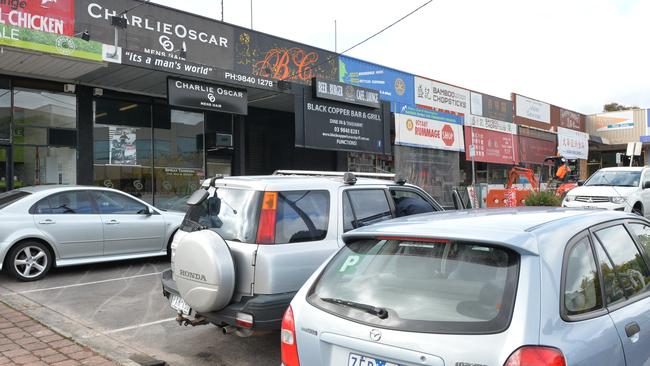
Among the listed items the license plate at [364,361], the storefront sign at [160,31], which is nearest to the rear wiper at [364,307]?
the license plate at [364,361]

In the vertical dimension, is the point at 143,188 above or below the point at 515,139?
below

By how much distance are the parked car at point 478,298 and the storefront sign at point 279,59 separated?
1208cm

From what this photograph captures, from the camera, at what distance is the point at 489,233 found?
8.42 ft

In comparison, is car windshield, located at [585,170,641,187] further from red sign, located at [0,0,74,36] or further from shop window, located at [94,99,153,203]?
red sign, located at [0,0,74,36]

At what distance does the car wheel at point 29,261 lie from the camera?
24.9 feet

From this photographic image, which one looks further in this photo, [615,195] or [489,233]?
[615,195]

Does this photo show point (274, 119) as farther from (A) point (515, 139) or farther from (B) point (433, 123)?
(A) point (515, 139)

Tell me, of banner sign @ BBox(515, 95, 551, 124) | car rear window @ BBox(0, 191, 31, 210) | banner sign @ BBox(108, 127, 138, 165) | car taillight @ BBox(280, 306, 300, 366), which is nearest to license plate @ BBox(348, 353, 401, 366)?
car taillight @ BBox(280, 306, 300, 366)

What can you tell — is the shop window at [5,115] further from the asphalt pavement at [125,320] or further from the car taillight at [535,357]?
the car taillight at [535,357]

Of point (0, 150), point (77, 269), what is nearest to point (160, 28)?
point (0, 150)

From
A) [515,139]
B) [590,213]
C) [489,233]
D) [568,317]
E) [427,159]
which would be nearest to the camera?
[568,317]

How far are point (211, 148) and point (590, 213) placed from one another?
42.6ft

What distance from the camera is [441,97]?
21219 millimetres

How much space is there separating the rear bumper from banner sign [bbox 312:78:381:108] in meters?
10.2
